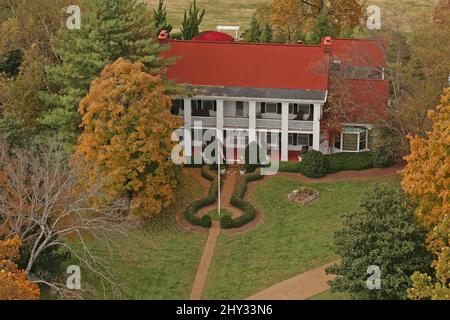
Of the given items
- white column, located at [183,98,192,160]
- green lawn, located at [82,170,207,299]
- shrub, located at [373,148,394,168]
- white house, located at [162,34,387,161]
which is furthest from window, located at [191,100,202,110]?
shrub, located at [373,148,394,168]

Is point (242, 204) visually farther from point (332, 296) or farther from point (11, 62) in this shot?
point (11, 62)

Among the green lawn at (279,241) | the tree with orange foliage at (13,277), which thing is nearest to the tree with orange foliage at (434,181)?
the green lawn at (279,241)

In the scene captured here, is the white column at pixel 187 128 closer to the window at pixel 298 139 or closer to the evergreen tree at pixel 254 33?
the window at pixel 298 139

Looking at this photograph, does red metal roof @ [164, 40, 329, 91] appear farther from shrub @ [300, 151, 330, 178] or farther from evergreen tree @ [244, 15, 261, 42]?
evergreen tree @ [244, 15, 261, 42]

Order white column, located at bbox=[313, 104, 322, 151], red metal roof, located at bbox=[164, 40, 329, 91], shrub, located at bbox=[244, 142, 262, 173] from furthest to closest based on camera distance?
red metal roof, located at bbox=[164, 40, 329, 91]
white column, located at bbox=[313, 104, 322, 151]
shrub, located at bbox=[244, 142, 262, 173]

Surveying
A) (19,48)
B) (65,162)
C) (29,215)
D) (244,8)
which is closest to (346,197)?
(65,162)

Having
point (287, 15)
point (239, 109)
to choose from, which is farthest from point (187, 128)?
point (287, 15)
